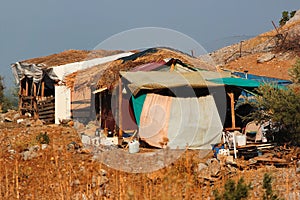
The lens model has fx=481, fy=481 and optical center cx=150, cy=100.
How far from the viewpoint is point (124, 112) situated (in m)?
12.5

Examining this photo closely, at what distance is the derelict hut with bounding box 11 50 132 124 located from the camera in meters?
16.2

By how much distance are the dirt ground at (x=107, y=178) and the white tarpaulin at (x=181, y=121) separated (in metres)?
0.54

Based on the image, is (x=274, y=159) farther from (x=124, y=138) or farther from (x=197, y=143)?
(x=124, y=138)

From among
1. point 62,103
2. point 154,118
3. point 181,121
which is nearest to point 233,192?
point 181,121

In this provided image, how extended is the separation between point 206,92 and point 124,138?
7.91 ft

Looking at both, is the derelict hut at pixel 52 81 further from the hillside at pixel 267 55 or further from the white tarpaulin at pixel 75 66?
the hillside at pixel 267 55

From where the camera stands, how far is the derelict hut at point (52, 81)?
53.3ft

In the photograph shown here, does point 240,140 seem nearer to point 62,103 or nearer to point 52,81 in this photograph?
point 62,103

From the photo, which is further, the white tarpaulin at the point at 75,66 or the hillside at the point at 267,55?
the hillside at the point at 267,55

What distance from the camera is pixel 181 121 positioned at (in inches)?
407

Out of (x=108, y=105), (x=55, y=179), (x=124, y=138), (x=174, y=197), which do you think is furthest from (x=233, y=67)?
(x=174, y=197)

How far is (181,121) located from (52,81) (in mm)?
8453

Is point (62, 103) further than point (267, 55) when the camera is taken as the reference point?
No

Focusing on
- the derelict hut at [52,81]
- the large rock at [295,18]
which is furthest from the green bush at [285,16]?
the derelict hut at [52,81]
